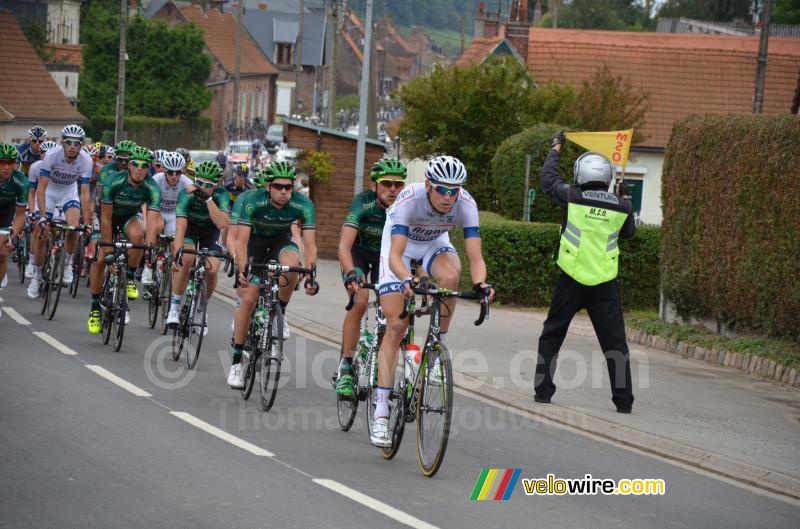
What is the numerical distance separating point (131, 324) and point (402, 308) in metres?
8.20

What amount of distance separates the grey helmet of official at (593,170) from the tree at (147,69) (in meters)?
64.0

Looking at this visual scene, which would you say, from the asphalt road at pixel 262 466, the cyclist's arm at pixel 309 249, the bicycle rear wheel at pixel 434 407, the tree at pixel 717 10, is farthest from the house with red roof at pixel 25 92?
the tree at pixel 717 10

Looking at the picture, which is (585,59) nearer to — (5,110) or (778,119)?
(5,110)

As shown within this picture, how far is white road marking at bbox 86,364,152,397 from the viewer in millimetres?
11883

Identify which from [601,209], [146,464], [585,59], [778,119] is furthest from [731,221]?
[585,59]

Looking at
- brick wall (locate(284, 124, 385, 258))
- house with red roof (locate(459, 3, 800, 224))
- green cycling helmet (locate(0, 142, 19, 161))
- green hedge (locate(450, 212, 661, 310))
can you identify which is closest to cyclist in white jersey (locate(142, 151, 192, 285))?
green cycling helmet (locate(0, 142, 19, 161))

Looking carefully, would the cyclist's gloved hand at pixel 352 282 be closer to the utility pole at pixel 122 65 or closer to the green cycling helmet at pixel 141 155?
the green cycling helmet at pixel 141 155

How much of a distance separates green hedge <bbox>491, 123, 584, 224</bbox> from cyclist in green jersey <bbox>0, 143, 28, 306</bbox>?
10.9m

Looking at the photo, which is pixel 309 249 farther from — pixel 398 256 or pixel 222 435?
pixel 398 256

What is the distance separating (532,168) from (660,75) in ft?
78.1

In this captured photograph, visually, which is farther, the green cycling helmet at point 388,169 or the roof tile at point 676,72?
the roof tile at point 676,72

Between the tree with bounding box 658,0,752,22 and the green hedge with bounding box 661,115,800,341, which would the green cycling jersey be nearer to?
the green hedge with bounding box 661,115,800,341

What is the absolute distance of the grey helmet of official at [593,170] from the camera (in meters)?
11.9

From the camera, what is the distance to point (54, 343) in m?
14.6
